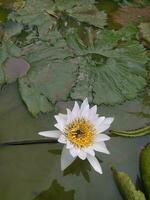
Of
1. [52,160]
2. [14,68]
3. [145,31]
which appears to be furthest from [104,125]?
[145,31]

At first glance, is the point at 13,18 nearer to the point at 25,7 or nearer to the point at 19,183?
the point at 25,7

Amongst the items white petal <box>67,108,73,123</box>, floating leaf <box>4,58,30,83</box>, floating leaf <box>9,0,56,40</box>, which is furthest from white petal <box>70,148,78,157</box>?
floating leaf <box>9,0,56,40</box>

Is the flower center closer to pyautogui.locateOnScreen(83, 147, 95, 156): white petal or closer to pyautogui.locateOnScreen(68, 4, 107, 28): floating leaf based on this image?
pyautogui.locateOnScreen(83, 147, 95, 156): white petal

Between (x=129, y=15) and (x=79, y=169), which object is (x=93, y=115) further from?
(x=129, y=15)

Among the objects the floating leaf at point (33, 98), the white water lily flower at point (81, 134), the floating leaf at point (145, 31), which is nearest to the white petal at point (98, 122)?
the white water lily flower at point (81, 134)

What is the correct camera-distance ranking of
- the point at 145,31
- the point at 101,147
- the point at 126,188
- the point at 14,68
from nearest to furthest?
1. the point at 126,188
2. the point at 101,147
3. the point at 14,68
4. the point at 145,31

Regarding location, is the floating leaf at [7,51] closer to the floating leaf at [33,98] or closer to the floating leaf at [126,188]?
the floating leaf at [33,98]
